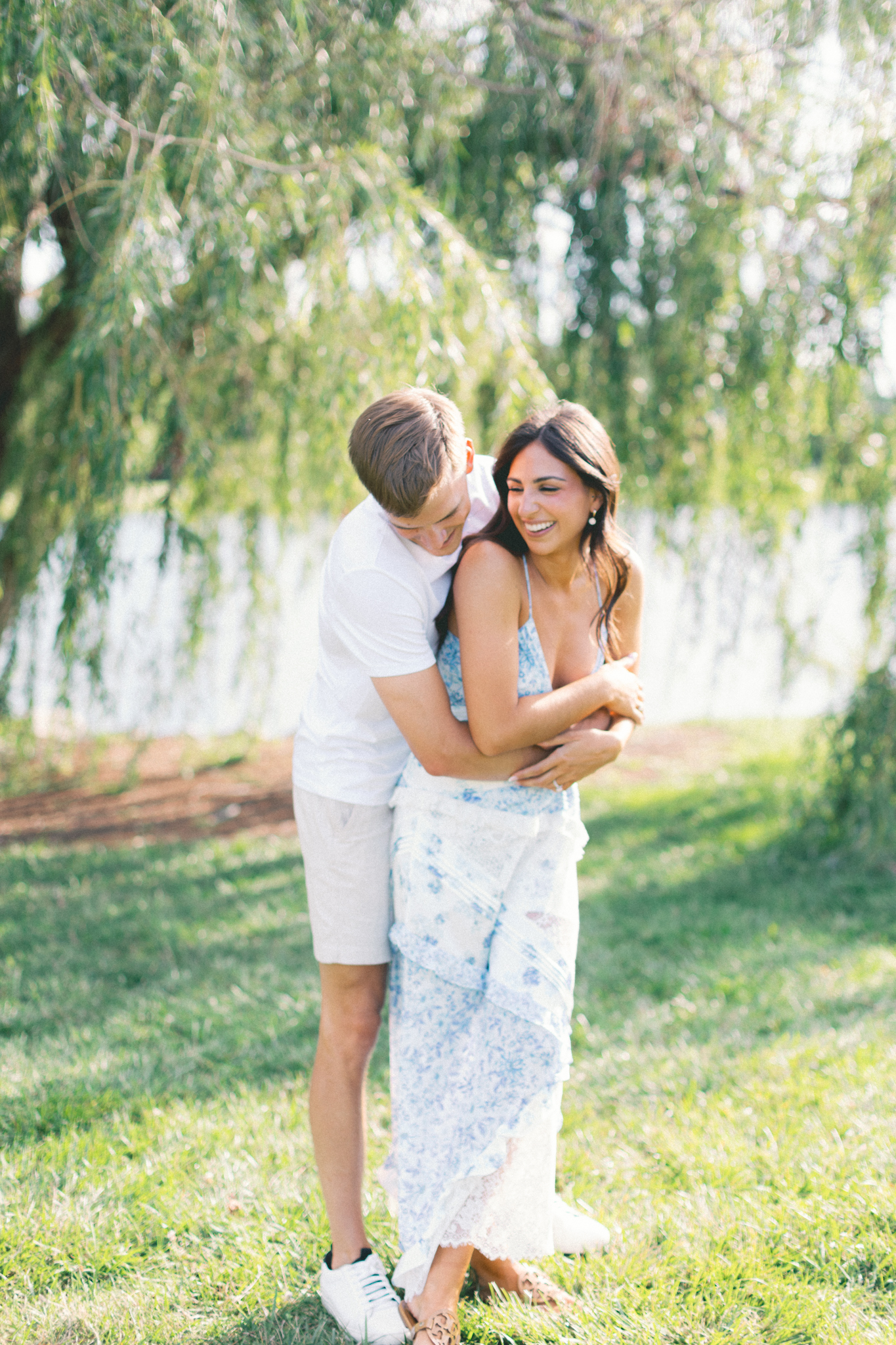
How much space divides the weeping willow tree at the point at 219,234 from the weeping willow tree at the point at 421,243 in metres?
0.01

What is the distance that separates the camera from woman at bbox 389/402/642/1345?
6.45 feet

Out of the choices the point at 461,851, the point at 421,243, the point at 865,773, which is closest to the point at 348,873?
the point at 461,851

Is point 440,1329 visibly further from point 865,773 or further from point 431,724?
point 865,773

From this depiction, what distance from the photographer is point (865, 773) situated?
15.3ft

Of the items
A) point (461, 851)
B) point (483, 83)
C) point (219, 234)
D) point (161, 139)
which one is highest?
point (483, 83)

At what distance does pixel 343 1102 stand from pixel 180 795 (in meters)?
4.13

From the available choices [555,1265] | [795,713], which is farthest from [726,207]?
[795,713]

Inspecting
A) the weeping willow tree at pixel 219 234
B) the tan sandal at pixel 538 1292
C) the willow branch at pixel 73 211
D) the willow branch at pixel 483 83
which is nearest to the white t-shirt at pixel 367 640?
the tan sandal at pixel 538 1292

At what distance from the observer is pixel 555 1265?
7.13 ft

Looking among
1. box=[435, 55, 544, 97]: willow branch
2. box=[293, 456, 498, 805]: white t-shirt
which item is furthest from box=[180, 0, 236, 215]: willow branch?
box=[293, 456, 498, 805]: white t-shirt

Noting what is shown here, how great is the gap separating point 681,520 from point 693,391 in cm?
70

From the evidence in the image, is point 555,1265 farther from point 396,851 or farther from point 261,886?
point 261,886

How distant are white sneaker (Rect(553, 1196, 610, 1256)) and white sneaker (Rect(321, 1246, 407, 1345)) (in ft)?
1.21

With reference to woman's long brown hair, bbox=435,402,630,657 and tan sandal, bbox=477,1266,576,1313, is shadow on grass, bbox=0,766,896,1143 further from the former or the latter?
woman's long brown hair, bbox=435,402,630,657
